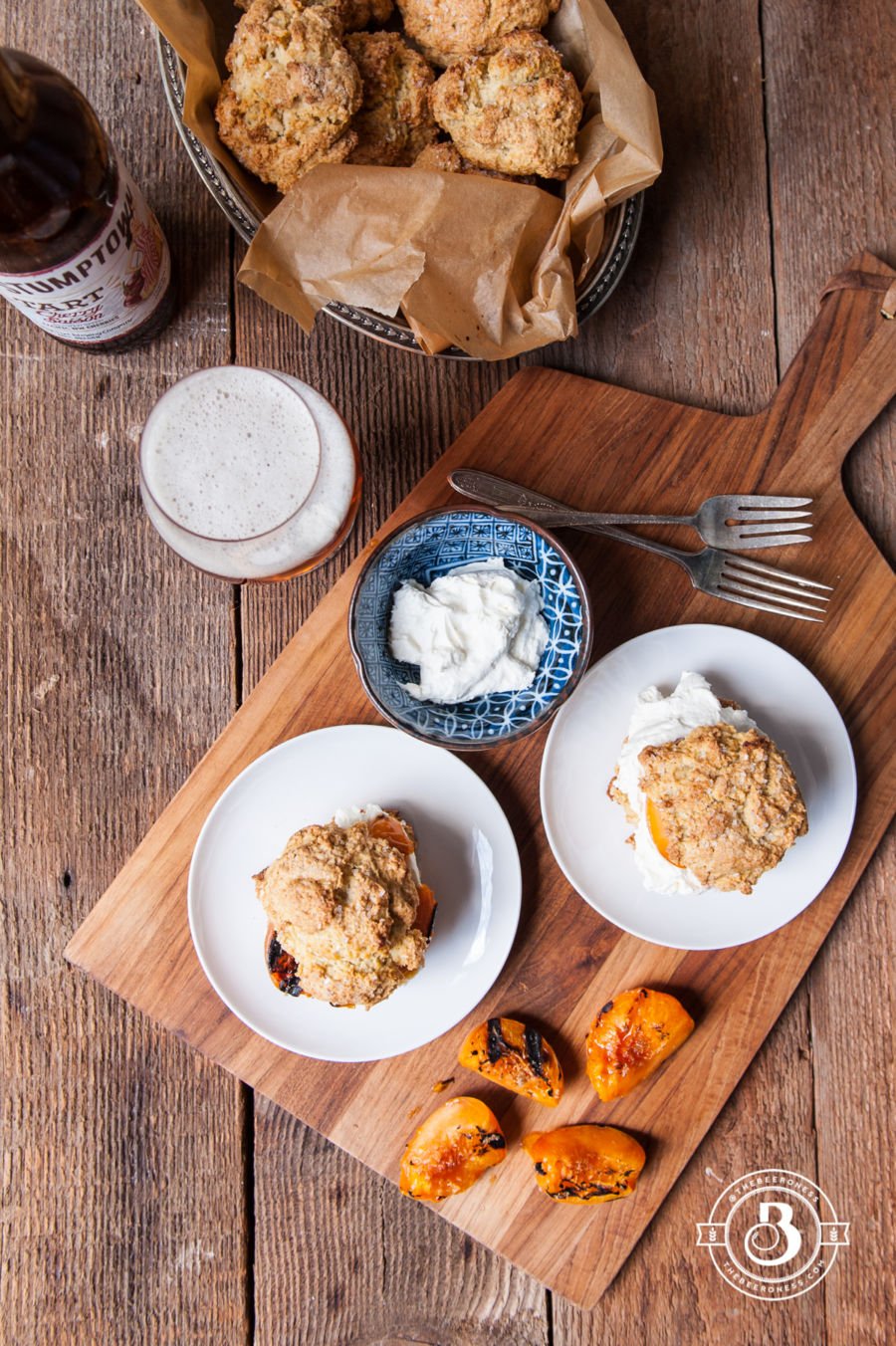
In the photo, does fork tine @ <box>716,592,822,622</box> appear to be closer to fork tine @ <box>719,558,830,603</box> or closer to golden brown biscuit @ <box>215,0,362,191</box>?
fork tine @ <box>719,558,830,603</box>

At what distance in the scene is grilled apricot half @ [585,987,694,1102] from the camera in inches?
56.1

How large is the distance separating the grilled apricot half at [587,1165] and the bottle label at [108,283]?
4.36 ft

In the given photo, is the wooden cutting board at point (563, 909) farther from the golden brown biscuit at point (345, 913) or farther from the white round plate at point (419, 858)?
the golden brown biscuit at point (345, 913)

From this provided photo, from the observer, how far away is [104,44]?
1574mm

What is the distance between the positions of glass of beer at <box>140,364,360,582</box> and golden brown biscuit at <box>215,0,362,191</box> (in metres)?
0.30

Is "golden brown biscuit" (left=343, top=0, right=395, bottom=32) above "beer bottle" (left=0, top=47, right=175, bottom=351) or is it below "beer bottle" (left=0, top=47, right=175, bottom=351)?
above

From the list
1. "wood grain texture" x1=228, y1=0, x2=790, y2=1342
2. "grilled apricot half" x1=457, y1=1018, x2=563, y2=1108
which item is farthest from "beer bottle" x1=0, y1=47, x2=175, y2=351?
"grilled apricot half" x1=457, y1=1018, x2=563, y2=1108

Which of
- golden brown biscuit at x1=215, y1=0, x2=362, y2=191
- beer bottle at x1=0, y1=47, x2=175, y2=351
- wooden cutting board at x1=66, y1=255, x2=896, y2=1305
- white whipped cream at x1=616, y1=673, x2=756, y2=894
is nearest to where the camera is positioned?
beer bottle at x1=0, y1=47, x2=175, y2=351

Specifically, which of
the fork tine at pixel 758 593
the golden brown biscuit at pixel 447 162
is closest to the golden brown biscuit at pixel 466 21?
the golden brown biscuit at pixel 447 162

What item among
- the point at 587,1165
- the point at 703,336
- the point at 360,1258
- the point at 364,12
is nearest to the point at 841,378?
the point at 703,336

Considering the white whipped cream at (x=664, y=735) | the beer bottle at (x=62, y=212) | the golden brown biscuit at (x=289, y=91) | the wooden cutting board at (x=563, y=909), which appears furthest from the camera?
the wooden cutting board at (x=563, y=909)

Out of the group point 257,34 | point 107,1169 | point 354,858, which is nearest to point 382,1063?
point 354,858

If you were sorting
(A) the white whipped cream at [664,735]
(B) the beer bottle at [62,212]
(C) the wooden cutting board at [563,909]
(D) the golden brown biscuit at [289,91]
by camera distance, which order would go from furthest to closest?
(C) the wooden cutting board at [563,909], (A) the white whipped cream at [664,735], (D) the golden brown biscuit at [289,91], (B) the beer bottle at [62,212]

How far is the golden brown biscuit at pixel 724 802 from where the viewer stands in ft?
4.35
